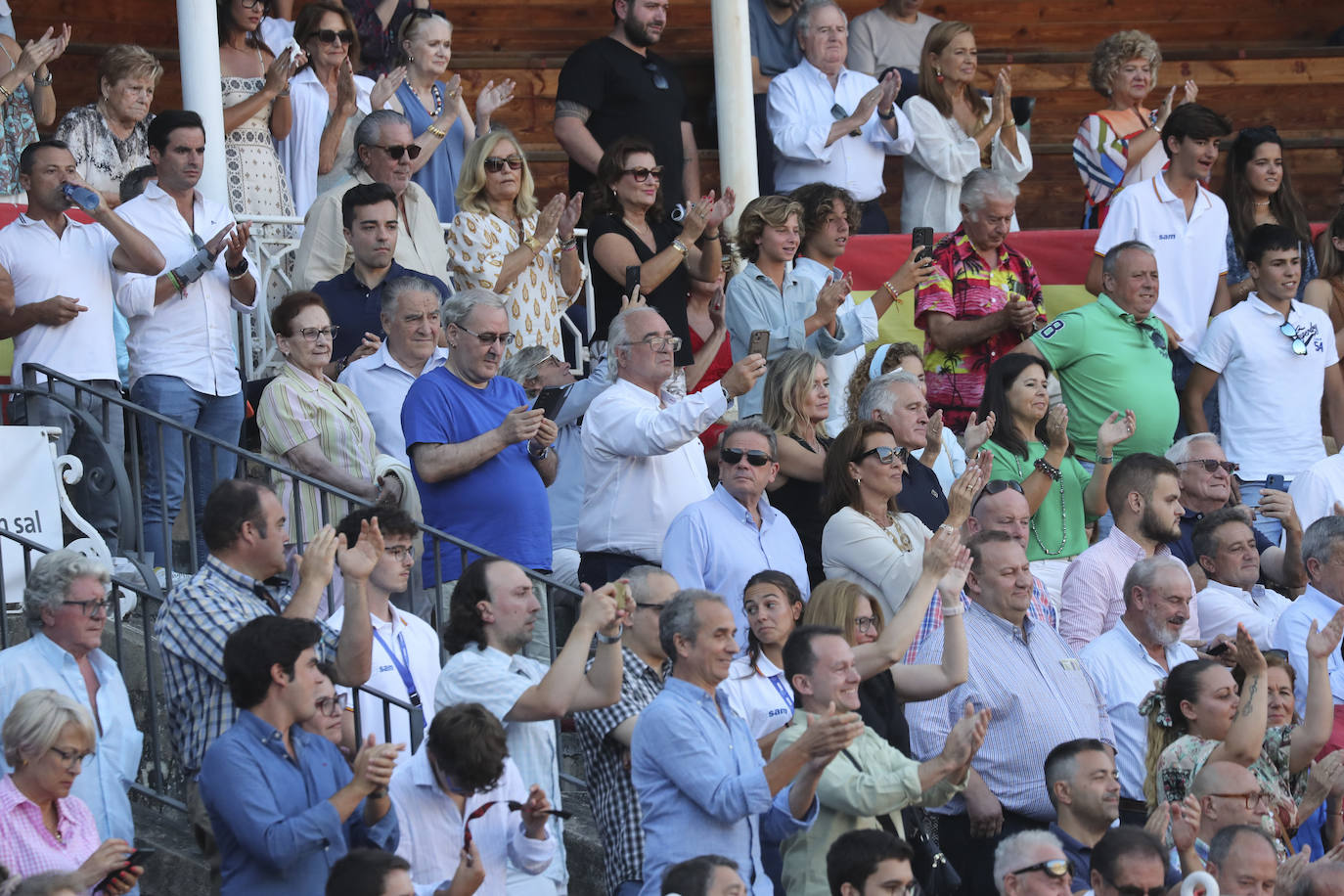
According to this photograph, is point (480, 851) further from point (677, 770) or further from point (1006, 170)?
point (1006, 170)

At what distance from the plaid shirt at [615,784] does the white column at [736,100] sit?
17.4 feet

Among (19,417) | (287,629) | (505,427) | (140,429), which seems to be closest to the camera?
(287,629)

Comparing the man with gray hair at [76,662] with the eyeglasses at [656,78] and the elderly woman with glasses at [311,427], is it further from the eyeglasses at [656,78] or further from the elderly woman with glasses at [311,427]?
the eyeglasses at [656,78]

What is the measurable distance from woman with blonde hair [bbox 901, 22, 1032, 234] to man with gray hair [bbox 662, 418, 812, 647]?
4062mm

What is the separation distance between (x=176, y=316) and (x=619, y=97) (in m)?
3.10

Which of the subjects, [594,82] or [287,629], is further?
[594,82]

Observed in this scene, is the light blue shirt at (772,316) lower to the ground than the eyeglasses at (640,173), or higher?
lower

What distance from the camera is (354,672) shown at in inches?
236

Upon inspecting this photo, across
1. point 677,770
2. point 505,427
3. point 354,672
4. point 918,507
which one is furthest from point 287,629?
point 918,507

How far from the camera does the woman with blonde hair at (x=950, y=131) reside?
1101 cm

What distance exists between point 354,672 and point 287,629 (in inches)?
27.4

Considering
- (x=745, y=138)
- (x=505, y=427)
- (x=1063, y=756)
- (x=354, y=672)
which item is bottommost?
(x=1063, y=756)

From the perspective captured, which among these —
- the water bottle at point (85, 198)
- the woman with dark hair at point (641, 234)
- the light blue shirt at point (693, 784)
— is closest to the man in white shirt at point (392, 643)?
the light blue shirt at point (693, 784)

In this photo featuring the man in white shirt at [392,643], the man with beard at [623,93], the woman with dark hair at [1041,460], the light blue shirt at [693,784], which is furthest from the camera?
the man with beard at [623,93]
